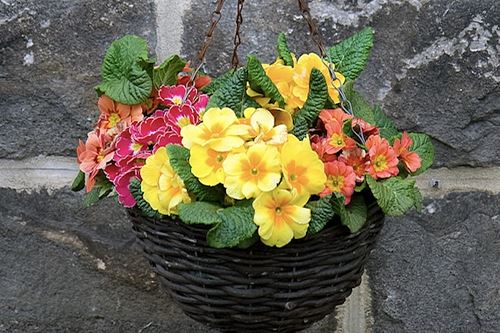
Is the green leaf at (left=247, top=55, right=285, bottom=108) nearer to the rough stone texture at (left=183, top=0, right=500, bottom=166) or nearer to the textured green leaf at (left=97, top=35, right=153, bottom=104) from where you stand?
the textured green leaf at (left=97, top=35, right=153, bottom=104)

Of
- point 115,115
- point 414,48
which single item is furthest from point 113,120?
point 414,48

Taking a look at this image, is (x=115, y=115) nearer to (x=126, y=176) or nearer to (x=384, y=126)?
(x=126, y=176)

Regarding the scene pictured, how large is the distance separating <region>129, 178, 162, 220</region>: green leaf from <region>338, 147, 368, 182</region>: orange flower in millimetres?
170

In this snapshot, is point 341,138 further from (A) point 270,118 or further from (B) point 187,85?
(B) point 187,85

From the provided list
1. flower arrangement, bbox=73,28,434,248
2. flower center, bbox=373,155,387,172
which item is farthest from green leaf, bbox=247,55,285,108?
flower center, bbox=373,155,387,172

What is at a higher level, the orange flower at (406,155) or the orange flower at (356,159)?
the orange flower at (356,159)

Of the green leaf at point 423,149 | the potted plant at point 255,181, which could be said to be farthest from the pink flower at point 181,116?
the green leaf at point 423,149

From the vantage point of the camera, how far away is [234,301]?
788 millimetres

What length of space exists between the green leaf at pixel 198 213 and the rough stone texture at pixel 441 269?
0.39 metres

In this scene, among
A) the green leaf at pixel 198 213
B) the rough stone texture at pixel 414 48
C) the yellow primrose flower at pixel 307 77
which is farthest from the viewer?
the rough stone texture at pixel 414 48

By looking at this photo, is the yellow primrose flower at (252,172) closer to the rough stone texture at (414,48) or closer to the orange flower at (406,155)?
the orange flower at (406,155)

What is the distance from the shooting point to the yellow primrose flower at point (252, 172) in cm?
74

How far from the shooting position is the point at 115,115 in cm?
88

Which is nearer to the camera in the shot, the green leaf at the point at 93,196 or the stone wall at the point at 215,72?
the green leaf at the point at 93,196
